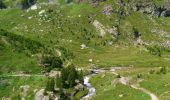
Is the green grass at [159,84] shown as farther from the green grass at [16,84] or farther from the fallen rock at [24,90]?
the fallen rock at [24,90]

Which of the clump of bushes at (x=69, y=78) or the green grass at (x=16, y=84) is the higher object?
the clump of bushes at (x=69, y=78)

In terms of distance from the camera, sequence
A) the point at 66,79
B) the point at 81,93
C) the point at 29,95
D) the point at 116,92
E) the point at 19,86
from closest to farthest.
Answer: the point at 116,92 → the point at 81,93 → the point at 66,79 → the point at 29,95 → the point at 19,86

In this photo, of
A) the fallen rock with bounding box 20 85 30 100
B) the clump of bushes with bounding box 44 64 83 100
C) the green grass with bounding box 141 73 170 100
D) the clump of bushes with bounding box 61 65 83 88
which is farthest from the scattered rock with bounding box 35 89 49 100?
the green grass with bounding box 141 73 170 100

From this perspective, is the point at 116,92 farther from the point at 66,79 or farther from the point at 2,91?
the point at 2,91

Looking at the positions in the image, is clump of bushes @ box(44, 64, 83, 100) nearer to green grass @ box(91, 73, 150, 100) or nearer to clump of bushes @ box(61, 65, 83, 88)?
clump of bushes @ box(61, 65, 83, 88)

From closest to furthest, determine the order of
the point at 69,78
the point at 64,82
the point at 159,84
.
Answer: the point at 159,84, the point at 69,78, the point at 64,82

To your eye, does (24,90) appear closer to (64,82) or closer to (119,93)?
(64,82)

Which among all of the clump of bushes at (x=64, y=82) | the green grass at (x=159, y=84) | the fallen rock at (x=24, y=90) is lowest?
the fallen rock at (x=24, y=90)

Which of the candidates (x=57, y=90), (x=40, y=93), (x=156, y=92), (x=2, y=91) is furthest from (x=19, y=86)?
(x=156, y=92)

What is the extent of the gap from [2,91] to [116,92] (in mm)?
77069

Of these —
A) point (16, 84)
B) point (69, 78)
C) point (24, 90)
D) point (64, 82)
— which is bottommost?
point (24, 90)

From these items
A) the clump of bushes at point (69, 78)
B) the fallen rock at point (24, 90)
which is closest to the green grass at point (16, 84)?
the fallen rock at point (24, 90)

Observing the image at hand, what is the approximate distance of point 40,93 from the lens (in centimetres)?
16825

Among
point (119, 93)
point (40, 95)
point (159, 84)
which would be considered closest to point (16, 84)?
point (40, 95)
